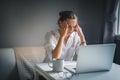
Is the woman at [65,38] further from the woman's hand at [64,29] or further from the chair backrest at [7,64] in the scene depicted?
the chair backrest at [7,64]

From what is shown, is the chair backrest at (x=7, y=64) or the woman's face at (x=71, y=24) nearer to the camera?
the woman's face at (x=71, y=24)

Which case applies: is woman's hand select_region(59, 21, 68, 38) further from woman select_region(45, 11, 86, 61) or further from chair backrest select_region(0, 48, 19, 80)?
chair backrest select_region(0, 48, 19, 80)

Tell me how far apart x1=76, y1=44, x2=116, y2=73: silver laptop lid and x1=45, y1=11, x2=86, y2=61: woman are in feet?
1.66

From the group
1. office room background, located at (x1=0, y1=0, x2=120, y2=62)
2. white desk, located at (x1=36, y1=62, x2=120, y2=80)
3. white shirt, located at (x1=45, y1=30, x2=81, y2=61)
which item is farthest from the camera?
office room background, located at (x1=0, y1=0, x2=120, y2=62)

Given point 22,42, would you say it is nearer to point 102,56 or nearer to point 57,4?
point 57,4

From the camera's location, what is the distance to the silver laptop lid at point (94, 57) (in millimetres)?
2090

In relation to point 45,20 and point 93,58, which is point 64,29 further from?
point 45,20

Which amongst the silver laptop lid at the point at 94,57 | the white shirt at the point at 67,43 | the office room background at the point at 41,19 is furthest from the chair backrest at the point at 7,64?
the silver laptop lid at the point at 94,57

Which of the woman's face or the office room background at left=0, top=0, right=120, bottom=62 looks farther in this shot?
the office room background at left=0, top=0, right=120, bottom=62

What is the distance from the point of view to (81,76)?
2.12m

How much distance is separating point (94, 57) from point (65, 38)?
0.75m

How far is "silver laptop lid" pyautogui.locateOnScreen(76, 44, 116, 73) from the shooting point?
6.86 feet

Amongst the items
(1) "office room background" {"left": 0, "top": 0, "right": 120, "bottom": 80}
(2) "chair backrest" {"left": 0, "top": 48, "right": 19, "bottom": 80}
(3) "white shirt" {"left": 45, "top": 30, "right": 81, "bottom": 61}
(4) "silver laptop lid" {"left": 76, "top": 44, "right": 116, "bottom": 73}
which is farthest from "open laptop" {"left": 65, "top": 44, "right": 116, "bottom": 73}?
(1) "office room background" {"left": 0, "top": 0, "right": 120, "bottom": 80}

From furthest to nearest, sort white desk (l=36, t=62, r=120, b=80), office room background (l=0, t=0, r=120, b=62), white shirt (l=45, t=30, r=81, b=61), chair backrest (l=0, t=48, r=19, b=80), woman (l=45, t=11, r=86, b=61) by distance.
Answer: office room background (l=0, t=0, r=120, b=62), chair backrest (l=0, t=48, r=19, b=80), white shirt (l=45, t=30, r=81, b=61), woman (l=45, t=11, r=86, b=61), white desk (l=36, t=62, r=120, b=80)
